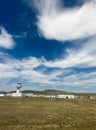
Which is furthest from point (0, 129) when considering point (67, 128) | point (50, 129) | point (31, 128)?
point (67, 128)

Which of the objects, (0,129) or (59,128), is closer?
(0,129)

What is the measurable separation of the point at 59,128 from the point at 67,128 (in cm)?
138

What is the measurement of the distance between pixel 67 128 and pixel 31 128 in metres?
6.24

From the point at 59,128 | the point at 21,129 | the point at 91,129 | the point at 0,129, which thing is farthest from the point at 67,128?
the point at 0,129

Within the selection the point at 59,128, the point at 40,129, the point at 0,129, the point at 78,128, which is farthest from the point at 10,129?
the point at 78,128

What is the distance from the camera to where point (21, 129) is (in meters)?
37.8

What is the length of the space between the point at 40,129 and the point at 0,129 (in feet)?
21.7

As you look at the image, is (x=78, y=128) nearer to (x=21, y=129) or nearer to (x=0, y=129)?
(x=21, y=129)

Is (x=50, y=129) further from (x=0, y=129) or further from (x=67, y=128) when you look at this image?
(x=0, y=129)

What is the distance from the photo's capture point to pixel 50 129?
128 ft

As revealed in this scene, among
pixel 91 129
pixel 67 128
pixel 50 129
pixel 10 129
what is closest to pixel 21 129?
pixel 10 129

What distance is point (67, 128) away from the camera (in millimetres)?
40156

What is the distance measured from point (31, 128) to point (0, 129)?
5.20 m

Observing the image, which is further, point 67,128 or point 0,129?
point 67,128
